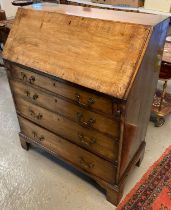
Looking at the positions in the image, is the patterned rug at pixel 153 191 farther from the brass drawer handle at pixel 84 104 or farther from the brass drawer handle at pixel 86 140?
the brass drawer handle at pixel 84 104

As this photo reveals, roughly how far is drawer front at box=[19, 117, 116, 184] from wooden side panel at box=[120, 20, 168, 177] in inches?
3.8

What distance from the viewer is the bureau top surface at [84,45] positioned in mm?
1009

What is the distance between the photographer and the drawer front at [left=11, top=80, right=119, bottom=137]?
45.3 inches

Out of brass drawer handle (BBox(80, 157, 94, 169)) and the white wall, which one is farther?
the white wall

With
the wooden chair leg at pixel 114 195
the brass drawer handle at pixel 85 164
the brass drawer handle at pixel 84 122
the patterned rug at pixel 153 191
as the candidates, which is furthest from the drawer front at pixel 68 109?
the patterned rug at pixel 153 191

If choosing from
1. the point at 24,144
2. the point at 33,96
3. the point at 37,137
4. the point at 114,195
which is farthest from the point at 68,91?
the point at 24,144

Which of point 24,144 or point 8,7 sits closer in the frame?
point 24,144

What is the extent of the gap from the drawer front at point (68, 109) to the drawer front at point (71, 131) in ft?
0.14

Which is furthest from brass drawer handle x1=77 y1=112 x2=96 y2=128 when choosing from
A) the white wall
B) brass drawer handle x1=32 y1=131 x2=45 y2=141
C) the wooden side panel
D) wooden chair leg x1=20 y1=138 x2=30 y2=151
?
the white wall

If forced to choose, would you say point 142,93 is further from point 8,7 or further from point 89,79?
point 8,7

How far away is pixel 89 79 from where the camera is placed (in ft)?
3.52

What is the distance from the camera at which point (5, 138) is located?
2.04 meters

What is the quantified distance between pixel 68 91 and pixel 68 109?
0.13 m

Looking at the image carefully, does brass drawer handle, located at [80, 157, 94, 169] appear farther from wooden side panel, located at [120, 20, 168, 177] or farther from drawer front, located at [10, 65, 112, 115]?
drawer front, located at [10, 65, 112, 115]
